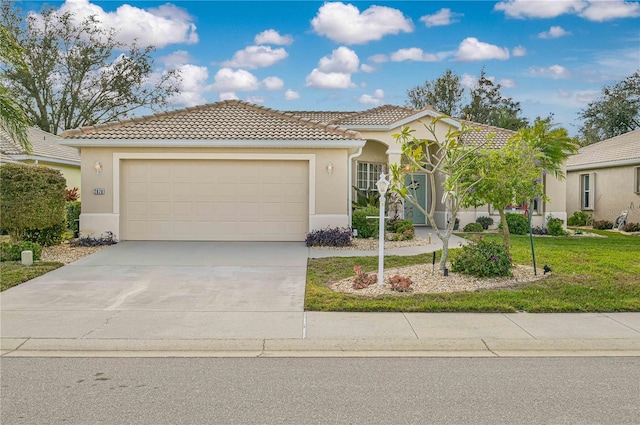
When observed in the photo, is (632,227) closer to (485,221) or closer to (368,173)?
(485,221)

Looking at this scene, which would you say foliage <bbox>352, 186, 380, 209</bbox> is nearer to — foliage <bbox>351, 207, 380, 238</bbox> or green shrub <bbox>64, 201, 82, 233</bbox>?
foliage <bbox>351, 207, 380, 238</bbox>

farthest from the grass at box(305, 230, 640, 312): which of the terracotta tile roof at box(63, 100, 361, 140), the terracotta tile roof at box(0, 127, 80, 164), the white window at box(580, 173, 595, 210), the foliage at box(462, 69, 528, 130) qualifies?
the foliage at box(462, 69, 528, 130)

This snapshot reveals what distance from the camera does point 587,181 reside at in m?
25.4

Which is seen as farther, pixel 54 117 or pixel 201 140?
pixel 54 117

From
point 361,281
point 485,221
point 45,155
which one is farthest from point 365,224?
point 45,155

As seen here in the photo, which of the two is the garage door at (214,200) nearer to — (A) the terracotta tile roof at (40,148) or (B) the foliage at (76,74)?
(A) the terracotta tile roof at (40,148)

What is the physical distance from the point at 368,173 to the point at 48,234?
11.7 m

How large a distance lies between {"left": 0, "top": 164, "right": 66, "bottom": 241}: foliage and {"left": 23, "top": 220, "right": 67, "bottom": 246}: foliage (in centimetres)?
35

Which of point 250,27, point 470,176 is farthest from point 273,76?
point 470,176

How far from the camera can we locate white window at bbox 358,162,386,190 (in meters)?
21.0

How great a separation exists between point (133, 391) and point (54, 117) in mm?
34702

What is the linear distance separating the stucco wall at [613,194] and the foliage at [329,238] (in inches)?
542

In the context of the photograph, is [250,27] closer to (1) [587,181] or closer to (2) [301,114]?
(2) [301,114]

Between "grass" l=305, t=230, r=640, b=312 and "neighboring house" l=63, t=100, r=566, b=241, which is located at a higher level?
"neighboring house" l=63, t=100, r=566, b=241
